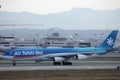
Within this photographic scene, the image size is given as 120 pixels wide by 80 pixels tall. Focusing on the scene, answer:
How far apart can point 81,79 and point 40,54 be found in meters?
30.3

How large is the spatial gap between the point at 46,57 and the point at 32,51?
2715mm

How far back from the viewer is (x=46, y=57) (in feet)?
237

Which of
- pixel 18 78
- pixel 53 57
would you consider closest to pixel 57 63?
pixel 53 57

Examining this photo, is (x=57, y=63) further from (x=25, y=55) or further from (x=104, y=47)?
(x=104, y=47)

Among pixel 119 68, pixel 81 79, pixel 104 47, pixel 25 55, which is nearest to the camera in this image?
pixel 81 79

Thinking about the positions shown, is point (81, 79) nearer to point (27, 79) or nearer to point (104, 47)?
point (27, 79)

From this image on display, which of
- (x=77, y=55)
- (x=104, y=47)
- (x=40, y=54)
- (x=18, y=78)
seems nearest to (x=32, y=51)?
(x=40, y=54)

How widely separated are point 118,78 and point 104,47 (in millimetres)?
36645

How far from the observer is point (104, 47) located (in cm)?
7944

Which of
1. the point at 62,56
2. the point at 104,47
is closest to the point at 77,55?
the point at 62,56

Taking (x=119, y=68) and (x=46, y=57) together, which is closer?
(x=119, y=68)

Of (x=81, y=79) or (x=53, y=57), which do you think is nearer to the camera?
(x=81, y=79)

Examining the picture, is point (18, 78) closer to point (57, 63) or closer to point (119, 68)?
point (119, 68)

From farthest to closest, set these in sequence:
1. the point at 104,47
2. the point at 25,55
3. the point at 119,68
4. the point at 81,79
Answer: the point at 104,47 < the point at 25,55 < the point at 119,68 < the point at 81,79
